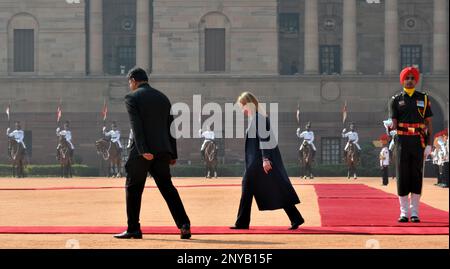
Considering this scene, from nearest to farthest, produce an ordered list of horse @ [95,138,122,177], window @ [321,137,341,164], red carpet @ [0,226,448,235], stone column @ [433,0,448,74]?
red carpet @ [0,226,448,235], horse @ [95,138,122,177], window @ [321,137,341,164], stone column @ [433,0,448,74]

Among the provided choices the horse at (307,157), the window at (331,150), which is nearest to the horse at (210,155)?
the horse at (307,157)

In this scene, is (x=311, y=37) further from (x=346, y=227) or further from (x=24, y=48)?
(x=346, y=227)

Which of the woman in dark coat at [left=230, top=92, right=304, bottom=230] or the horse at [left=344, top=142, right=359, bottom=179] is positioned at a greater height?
the woman in dark coat at [left=230, top=92, right=304, bottom=230]

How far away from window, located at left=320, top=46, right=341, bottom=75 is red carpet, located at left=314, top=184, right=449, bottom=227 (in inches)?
1719

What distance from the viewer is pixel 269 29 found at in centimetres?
7169

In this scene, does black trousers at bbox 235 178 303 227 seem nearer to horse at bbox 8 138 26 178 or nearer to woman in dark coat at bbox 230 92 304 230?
woman in dark coat at bbox 230 92 304 230

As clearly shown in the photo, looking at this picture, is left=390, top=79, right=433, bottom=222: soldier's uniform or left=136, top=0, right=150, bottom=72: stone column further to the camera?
left=136, top=0, right=150, bottom=72: stone column

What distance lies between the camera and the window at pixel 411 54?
246ft

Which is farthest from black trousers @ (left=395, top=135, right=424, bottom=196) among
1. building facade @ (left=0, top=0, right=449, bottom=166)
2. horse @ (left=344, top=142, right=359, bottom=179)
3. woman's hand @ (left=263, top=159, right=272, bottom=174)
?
building facade @ (left=0, top=0, right=449, bottom=166)

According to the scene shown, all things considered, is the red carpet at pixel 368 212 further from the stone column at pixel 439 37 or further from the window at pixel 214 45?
the stone column at pixel 439 37

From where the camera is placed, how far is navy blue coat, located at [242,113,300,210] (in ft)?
62.4

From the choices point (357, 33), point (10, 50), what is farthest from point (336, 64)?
point (10, 50)

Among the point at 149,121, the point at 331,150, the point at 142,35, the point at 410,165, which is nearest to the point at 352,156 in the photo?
the point at 331,150

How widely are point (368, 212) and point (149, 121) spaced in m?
7.50
